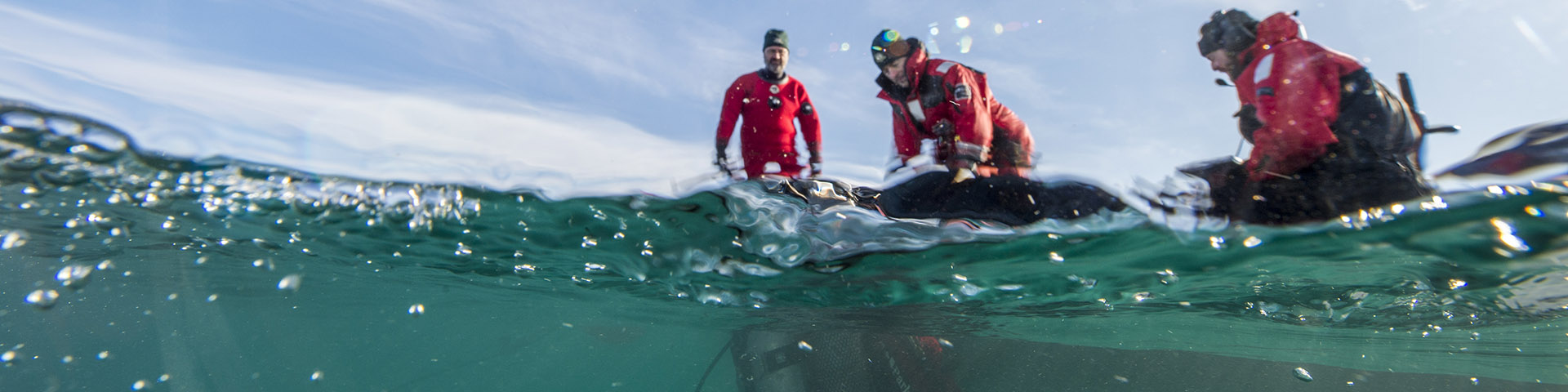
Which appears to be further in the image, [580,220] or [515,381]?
[515,381]

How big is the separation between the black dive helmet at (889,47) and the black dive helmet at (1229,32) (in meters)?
2.00

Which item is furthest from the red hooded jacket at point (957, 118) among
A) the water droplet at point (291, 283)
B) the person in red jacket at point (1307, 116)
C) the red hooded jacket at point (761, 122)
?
the water droplet at point (291, 283)

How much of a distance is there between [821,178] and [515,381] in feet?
271

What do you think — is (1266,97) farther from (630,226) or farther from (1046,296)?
(1046,296)

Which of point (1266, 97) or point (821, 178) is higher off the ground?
point (1266, 97)

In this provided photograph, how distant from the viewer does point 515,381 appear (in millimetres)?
77812

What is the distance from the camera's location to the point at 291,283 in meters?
19.5

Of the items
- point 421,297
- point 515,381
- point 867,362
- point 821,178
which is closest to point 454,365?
point 515,381

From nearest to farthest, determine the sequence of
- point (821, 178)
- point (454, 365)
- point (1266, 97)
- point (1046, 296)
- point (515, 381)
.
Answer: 1. point (1266, 97)
2. point (821, 178)
3. point (1046, 296)
4. point (454, 365)
5. point (515, 381)

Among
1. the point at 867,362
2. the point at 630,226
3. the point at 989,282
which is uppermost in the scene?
the point at 630,226

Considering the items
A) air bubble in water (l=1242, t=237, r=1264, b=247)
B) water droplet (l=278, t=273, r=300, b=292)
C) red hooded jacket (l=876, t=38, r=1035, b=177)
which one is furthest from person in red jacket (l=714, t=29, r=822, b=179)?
water droplet (l=278, t=273, r=300, b=292)

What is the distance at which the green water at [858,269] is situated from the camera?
246 inches

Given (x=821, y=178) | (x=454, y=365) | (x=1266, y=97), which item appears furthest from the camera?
(x=454, y=365)

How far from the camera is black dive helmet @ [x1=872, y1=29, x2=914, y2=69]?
491cm
